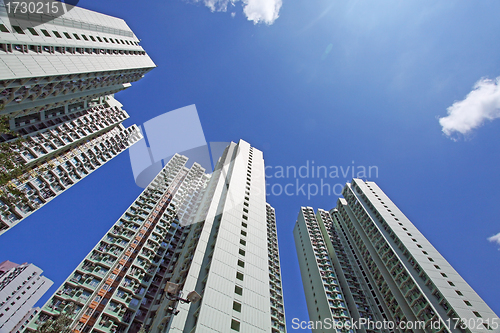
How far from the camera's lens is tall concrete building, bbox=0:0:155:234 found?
78.4 ft

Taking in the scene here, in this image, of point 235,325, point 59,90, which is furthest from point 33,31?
point 235,325

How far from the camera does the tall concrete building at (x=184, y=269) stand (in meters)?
20.2

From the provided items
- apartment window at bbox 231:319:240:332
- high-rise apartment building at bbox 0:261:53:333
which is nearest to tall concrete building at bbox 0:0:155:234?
apartment window at bbox 231:319:240:332

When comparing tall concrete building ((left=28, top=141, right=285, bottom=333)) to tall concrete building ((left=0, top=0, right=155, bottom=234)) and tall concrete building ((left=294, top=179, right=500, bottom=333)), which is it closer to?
tall concrete building ((left=294, top=179, right=500, bottom=333))

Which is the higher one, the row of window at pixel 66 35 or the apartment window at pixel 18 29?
the row of window at pixel 66 35

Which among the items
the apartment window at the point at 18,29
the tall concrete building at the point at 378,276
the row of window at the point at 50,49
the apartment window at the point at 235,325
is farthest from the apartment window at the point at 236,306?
the apartment window at the point at 18,29

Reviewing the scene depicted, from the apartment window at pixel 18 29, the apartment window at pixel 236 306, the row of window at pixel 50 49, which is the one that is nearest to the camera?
the apartment window at pixel 236 306

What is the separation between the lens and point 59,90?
31625mm

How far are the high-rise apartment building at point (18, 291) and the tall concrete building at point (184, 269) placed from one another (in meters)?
61.3

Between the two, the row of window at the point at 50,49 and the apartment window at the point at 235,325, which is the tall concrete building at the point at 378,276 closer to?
the apartment window at the point at 235,325

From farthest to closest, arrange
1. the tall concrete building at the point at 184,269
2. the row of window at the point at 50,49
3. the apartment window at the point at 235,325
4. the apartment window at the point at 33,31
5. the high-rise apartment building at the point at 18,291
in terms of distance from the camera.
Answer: the high-rise apartment building at the point at 18,291 → the apartment window at the point at 33,31 → the row of window at the point at 50,49 → the tall concrete building at the point at 184,269 → the apartment window at the point at 235,325

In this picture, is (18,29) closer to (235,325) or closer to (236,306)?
(236,306)

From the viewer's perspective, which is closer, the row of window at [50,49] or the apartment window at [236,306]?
the apartment window at [236,306]

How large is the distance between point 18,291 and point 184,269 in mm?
87821
